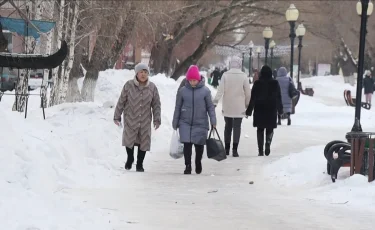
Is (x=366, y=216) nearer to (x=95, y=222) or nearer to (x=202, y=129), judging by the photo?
(x=95, y=222)

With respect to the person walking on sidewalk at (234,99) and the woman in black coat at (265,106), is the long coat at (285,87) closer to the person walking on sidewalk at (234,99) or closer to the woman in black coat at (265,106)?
the person walking on sidewalk at (234,99)

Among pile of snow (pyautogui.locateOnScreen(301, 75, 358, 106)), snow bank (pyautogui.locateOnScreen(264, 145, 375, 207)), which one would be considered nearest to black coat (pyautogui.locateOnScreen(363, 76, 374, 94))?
pile of snow (pyautogui.locateOnScreen(301, 75, 358, 106))

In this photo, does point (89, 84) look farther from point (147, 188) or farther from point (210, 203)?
point (210, 203)

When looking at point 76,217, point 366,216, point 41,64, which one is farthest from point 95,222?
point 41,64

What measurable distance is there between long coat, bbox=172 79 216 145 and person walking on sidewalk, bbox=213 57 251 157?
2.72m

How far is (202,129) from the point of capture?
1238 centimetres

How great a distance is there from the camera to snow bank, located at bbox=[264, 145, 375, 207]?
9.47 metres

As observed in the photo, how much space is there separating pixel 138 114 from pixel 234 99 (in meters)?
3.44

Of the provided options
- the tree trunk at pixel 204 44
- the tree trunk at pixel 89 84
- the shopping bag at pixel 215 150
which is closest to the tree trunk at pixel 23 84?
the shopping bag at pixel 215 150

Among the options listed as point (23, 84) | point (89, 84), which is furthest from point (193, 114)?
point (89, 84)

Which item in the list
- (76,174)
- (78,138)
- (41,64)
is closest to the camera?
(76,174)

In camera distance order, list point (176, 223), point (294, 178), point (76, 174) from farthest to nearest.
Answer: point (294, 178) < point (76, 174) < point (176, 223)

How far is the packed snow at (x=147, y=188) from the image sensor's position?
7535mm

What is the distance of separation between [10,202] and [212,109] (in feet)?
19.5
